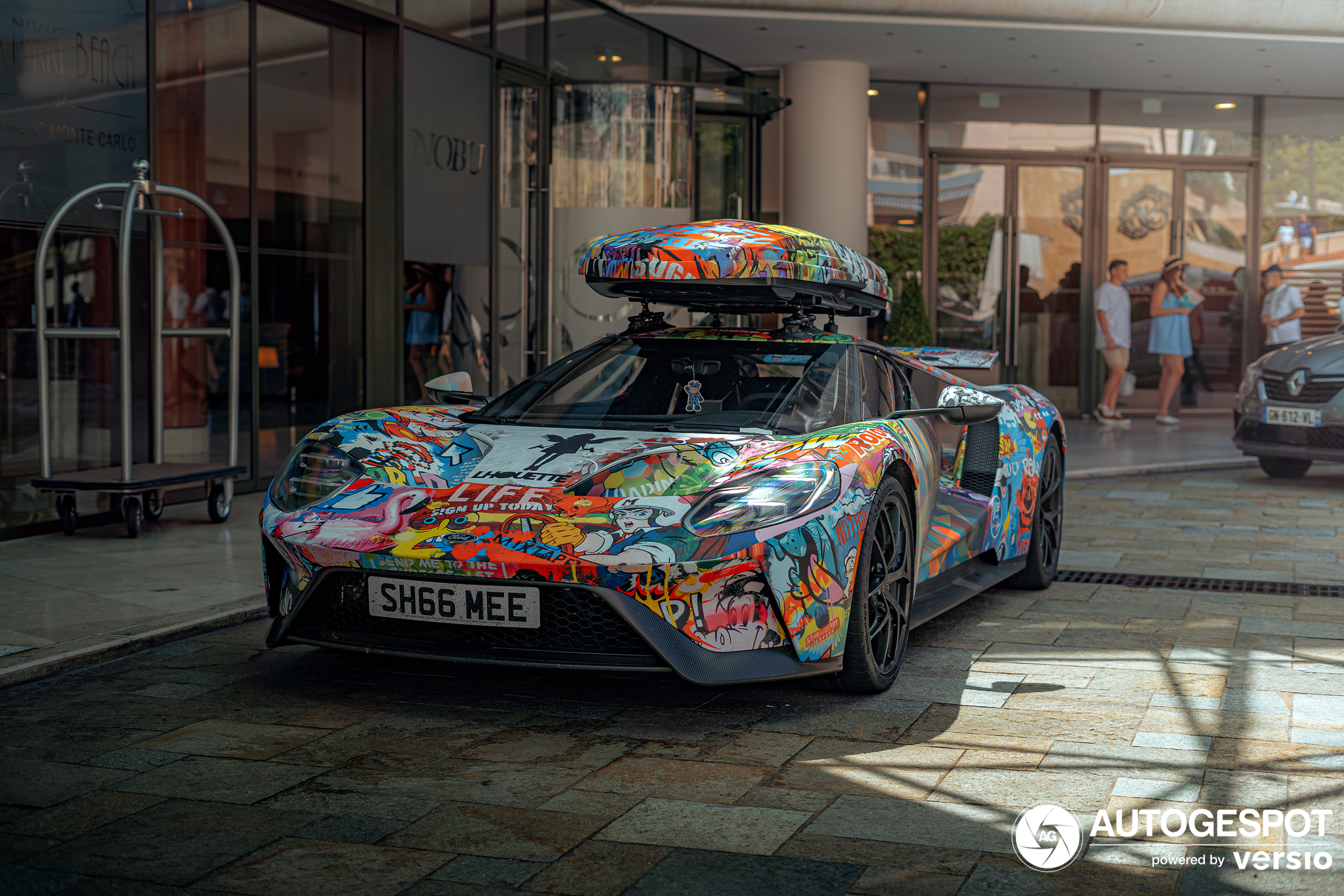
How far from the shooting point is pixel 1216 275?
753 inches

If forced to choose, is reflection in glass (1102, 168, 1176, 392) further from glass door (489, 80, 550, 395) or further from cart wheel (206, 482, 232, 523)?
cart wheel (206, 482, 232, 523)

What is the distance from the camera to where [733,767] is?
360 centimetres

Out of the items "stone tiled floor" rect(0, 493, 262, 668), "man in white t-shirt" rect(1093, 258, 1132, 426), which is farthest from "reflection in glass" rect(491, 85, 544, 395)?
"man in white t-shirt" rect(1093, 258, 1132, 426)

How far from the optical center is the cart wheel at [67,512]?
757cm

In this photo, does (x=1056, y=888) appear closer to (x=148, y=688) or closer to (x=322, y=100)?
(x=148, y=688)

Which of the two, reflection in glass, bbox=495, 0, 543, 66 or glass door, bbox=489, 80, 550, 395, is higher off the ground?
reflection in glass, bbox=495, 0, 543, 66

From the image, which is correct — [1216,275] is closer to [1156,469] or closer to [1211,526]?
[1156,469]

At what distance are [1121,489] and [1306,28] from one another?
23.3 ft

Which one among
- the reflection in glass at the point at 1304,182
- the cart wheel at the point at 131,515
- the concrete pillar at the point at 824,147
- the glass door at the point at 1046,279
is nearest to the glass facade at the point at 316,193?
the cart wheel at the point at 131,515

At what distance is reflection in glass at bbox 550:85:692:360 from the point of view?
12609mm

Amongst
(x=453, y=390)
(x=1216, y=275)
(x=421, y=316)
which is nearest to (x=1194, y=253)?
(x=1216, y=275)

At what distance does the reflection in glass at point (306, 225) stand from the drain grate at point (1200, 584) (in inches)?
227

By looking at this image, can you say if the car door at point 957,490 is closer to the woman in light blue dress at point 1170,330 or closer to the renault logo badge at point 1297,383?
the renault logo badge at point 1297,383

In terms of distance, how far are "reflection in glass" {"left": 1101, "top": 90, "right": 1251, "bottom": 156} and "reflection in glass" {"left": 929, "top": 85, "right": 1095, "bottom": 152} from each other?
372mm
